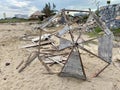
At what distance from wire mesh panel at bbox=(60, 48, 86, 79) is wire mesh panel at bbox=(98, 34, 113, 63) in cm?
83

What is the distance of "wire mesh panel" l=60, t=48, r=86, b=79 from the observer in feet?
21.9

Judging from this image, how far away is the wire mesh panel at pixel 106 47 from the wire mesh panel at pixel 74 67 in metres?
0.83

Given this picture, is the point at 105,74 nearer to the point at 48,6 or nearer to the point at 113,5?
the point at 113,5

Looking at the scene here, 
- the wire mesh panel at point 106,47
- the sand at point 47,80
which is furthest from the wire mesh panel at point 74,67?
the wire mesh panel at point 106,47

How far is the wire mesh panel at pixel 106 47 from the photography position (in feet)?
22.5

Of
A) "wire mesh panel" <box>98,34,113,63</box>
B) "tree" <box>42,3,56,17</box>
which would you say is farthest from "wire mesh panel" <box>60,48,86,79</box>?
"tree" <box>42,3,56,17</box>

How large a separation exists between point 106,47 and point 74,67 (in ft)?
3.52

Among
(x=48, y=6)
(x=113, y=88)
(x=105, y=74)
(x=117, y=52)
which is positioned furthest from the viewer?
(x=48, y=6)

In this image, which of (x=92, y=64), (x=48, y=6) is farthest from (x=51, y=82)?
(x=48, y=6)

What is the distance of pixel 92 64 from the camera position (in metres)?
8.41

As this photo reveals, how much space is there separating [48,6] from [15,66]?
38034 millimetres

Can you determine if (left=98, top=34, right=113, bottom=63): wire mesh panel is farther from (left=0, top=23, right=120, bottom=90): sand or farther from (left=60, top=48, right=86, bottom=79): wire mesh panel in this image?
(left=60, top=48, right=86, bottom=79): wire mesh panel

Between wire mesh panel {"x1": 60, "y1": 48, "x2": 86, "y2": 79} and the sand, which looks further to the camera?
wire mesh panel {"x1": 60, "y1": 48, "x2": 86, "y2": 79}

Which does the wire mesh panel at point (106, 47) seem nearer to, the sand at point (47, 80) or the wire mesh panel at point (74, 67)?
the sand at point (47, 80)
